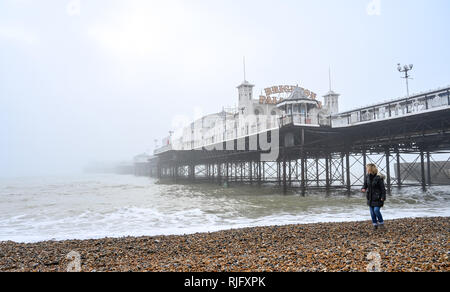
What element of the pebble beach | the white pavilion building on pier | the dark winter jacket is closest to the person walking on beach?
the dark winter jacket

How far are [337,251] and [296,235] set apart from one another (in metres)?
2.19

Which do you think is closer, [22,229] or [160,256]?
[160,256]

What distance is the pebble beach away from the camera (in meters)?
4.63

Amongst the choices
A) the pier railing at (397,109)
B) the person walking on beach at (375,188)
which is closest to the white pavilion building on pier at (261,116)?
the pier railing at (397,109)

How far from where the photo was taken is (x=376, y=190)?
24.4 ft

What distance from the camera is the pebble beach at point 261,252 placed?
15.2 feet

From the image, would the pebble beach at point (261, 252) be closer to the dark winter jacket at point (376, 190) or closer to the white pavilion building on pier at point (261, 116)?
the dark winter jacket at point (376, 190)

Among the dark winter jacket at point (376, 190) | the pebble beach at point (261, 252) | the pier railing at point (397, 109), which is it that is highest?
the pier railing at point (397, 109)

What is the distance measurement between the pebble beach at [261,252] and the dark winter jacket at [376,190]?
771 mm

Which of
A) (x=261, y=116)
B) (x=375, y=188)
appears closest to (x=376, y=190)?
(x=375, y=188)

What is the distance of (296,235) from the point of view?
7676 mm

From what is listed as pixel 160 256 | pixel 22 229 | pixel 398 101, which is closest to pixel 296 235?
pixel 160 256

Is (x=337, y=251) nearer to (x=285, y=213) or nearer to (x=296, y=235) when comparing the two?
(x=296, y=235)
